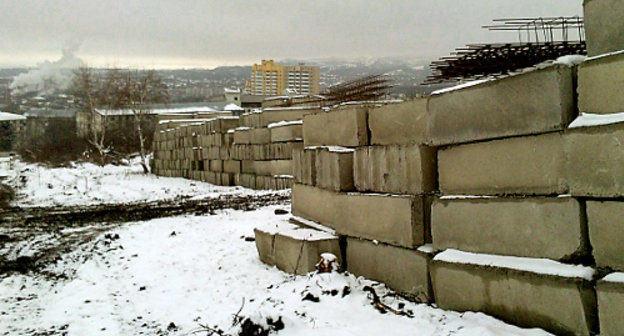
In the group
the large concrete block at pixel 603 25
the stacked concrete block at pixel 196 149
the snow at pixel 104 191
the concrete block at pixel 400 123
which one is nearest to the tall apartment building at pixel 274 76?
the stacked concrete block at pixel 196 149

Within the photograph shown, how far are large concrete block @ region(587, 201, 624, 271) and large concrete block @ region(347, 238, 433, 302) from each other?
154 cm

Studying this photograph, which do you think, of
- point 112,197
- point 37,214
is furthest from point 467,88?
point 112,197

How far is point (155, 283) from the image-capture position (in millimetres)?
5965

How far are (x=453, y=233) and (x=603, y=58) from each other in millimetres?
1770

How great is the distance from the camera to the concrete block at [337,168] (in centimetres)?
550

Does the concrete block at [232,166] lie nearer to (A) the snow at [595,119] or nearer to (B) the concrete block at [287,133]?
(B) the concrete block at [287,133]

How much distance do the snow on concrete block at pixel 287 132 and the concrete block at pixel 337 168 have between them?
774 cm

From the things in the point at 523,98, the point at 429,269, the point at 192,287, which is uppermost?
the point at 523,98

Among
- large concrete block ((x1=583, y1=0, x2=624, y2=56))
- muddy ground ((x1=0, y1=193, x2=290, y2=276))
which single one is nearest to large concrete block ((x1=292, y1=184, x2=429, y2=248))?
large concrete block ((x1=583, y1=0, x2=624, y2=56))

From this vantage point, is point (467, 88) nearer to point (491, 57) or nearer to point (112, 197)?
point (491, 57)

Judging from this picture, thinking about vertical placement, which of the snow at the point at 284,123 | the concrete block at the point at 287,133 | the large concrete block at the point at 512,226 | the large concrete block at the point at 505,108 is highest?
the snow at the point at 284,123

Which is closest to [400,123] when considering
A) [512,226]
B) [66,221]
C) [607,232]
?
[512,226]

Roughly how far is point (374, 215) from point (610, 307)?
2.41 metres

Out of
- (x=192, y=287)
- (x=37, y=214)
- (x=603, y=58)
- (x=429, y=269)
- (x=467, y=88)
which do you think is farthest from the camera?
(x=37, y=214)
